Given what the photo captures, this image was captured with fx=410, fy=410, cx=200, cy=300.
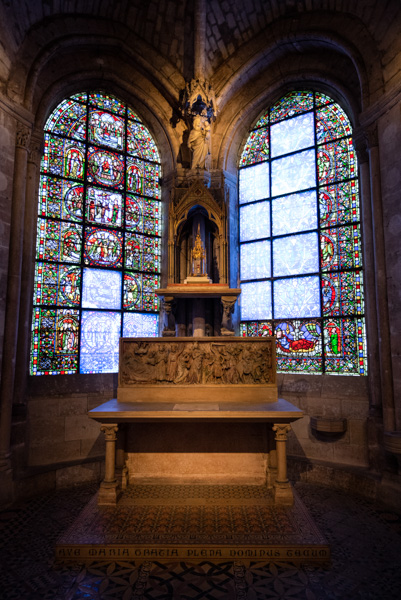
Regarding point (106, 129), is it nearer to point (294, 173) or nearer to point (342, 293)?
point (294, 173)

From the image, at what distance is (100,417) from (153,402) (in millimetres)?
931

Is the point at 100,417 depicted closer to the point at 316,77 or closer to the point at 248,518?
the point at 248,518

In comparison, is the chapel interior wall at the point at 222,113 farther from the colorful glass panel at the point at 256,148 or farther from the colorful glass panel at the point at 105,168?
the colorful glass panel at the point at 105,168

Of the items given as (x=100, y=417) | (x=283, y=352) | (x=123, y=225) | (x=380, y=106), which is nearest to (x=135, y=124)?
(x=123, y=225)

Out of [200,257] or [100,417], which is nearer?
[100,417]

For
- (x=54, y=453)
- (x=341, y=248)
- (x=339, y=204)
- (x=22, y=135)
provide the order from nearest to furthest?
(x=22, y=135), (x=54, y=453), (x=341, y=248), (x=339, y=204)

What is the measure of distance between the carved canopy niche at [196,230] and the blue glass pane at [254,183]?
128 cm

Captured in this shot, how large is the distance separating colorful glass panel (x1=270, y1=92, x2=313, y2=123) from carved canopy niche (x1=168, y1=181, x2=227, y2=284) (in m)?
2.59

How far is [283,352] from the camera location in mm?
7730

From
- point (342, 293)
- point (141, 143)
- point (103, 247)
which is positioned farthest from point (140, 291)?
point (342, 293)

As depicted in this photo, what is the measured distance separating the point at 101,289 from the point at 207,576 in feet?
16.8

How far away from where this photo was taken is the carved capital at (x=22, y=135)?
6406 millimetres

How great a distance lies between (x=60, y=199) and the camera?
7469mm

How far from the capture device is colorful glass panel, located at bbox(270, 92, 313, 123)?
27.1 ft
